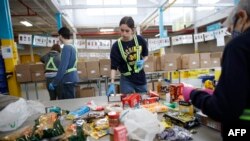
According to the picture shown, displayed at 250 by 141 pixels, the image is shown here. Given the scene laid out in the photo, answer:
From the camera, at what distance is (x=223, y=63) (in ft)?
2.51

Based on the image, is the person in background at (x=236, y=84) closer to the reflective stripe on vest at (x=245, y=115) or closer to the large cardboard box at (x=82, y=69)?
the reflective stripe on vest at (x=245, y=115)

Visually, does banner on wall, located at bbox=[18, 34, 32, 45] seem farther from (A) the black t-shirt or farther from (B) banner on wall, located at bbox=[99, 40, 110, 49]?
(A) the black t-shirt

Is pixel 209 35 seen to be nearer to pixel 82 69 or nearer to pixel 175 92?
pixel 82 69

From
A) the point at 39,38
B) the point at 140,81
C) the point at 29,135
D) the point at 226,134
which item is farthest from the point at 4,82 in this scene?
the point at 226,134

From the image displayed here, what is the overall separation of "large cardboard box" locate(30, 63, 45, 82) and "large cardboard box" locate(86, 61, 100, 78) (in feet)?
3.34

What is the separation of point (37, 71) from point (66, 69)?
2.32 metres

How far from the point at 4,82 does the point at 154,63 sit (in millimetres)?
3283

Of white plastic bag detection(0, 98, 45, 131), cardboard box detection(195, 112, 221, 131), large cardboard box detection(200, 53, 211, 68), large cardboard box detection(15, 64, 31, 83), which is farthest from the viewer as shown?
large cardboard box detection(200, 53, 211, 68)

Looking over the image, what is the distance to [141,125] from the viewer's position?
0.99 meters

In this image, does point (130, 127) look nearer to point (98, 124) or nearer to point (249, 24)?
point (98, 124)

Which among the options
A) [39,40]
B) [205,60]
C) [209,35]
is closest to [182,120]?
[39,40]

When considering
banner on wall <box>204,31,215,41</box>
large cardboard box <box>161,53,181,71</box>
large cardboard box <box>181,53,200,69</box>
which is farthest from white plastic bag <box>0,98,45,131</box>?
banner on wall <box>204,31,215,41</box>

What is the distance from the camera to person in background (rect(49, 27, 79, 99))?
104 inches

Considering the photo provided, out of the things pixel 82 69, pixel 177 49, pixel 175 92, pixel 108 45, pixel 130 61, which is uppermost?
pixel 177 49
